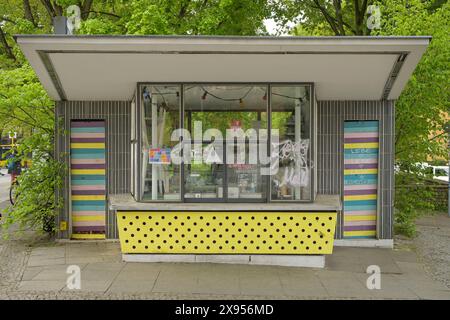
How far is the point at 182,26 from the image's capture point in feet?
48.7

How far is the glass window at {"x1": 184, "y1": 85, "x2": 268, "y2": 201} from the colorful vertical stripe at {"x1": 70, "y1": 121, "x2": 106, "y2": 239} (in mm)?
2528

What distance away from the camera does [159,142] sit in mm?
8492

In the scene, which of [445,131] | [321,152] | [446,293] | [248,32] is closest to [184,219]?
[321,152]

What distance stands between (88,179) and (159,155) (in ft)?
7.78

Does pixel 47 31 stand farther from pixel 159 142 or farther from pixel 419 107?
pixel 419 107

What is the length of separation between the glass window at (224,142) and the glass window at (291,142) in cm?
21

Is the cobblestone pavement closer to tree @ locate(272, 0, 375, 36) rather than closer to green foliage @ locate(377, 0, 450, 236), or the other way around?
green foliage @ locate(377, 0, 450, 236)

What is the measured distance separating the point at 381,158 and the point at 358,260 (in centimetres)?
215

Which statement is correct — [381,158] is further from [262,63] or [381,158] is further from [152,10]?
[152,10]

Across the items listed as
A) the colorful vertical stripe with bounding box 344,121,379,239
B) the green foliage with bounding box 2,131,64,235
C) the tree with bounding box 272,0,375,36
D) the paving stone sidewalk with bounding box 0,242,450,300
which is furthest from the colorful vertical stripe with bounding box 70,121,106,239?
the tree with bounding box 272,0,375,36

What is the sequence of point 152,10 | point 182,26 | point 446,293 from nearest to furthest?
point 446,293, point 152,10, point 182,26

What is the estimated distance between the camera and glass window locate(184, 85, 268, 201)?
27.5ft

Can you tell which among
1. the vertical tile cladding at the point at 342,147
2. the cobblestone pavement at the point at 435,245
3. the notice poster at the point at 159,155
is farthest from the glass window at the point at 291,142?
the cobblestone pavement at the point at 435,245

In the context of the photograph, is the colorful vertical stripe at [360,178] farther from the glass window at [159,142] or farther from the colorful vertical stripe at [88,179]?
the colorful vertical stripe at [88,179]
